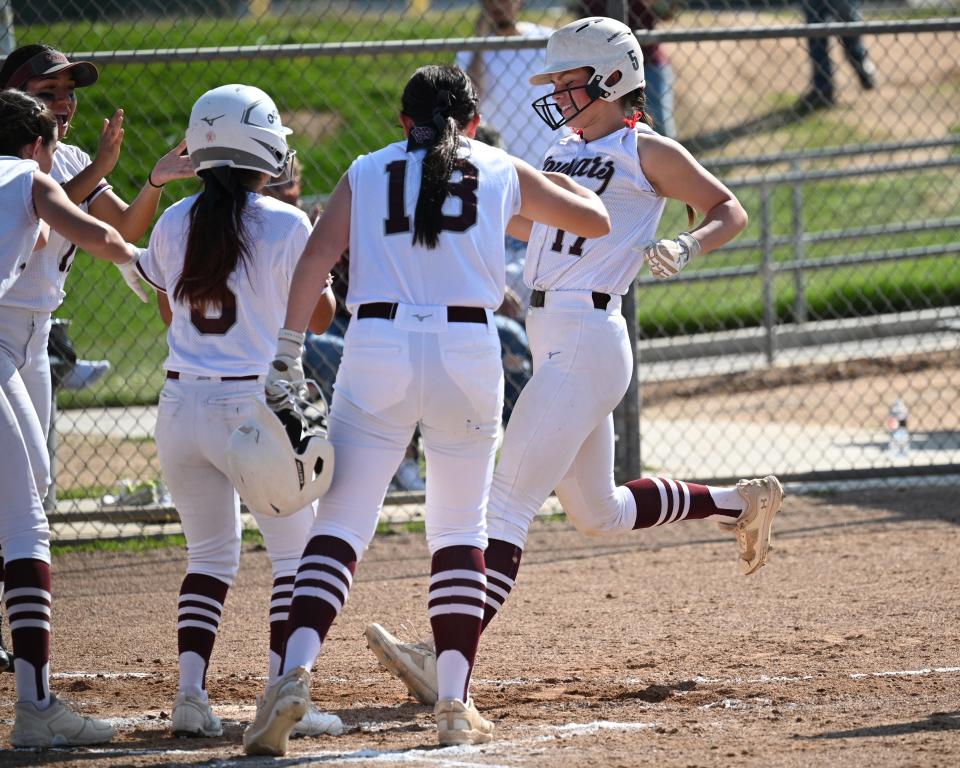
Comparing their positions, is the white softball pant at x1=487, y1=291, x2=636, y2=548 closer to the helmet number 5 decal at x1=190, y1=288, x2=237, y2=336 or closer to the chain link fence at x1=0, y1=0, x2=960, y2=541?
the helmet number 5 decal at x1=190, y1=288, x2=237, y2=336

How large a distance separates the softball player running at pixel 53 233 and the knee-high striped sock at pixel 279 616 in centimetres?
78

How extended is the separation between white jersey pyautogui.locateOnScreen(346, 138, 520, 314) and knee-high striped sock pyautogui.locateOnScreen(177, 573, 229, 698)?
3.12 feet

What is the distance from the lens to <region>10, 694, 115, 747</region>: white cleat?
152 inches

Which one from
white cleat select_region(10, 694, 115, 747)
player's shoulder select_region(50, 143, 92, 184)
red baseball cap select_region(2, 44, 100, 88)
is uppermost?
red baseball cap select_region(2, 44, 100, 88)

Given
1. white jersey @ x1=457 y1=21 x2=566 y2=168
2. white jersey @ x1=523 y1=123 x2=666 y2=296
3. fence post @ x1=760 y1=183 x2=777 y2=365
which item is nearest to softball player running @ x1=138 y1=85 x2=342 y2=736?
white jersey @ x1=523 y1=123 x2=666 y2=296

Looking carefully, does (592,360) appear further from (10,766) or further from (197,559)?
(10,766)

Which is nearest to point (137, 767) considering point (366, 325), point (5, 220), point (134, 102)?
point (366, 325)

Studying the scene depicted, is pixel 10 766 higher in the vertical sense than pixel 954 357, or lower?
lower

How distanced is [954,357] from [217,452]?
26.7 feet

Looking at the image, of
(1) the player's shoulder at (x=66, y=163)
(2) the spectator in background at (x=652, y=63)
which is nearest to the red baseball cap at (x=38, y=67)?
(1) the player's shoulder at (x=66, y=163)

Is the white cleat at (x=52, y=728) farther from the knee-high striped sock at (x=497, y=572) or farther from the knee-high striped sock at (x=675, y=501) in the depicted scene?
the knee-high striped sock at (x=675, y=501)

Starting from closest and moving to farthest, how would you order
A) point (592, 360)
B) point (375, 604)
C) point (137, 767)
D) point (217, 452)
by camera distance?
point (137, 767) < point (217, 452) < point (592, 360) < point (375, 604)

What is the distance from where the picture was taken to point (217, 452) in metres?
3.86

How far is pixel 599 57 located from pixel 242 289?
57.7 inches
